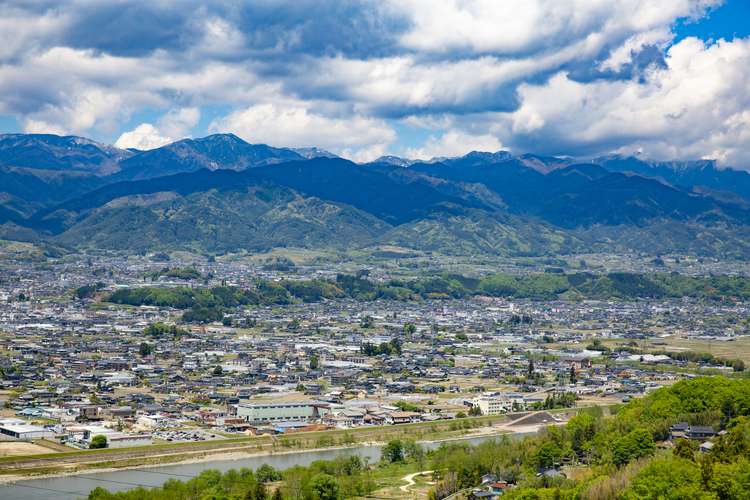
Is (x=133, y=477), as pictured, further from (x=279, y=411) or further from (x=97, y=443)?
(x=279, y=411)

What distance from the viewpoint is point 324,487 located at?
30172mm

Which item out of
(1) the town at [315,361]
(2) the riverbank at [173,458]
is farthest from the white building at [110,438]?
(2) the riverbank at [173,458]

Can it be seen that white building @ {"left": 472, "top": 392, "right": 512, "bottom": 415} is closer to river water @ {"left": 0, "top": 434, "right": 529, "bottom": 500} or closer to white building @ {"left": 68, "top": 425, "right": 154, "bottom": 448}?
river water @ {"left": 0, "top": 434, "right": 529, "bottom": 500}

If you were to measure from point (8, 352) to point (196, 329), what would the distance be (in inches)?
863

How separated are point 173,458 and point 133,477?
2571 mm

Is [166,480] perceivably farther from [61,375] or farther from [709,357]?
[709,357]

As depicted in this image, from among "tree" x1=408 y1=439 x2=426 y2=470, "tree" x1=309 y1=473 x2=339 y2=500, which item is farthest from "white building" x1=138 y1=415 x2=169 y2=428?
"tree" x1=309 y1=473 x2=339 y2=500

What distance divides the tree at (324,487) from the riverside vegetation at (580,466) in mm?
35

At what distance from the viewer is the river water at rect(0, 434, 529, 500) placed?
1225 inches

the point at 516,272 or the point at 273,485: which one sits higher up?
the point at 516,272

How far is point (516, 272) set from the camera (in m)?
154

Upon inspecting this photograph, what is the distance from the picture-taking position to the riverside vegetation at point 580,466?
26234 mm

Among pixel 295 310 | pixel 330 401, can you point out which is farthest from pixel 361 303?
pixel 330 401

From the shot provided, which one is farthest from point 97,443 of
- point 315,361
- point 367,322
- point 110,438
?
point 367,322
